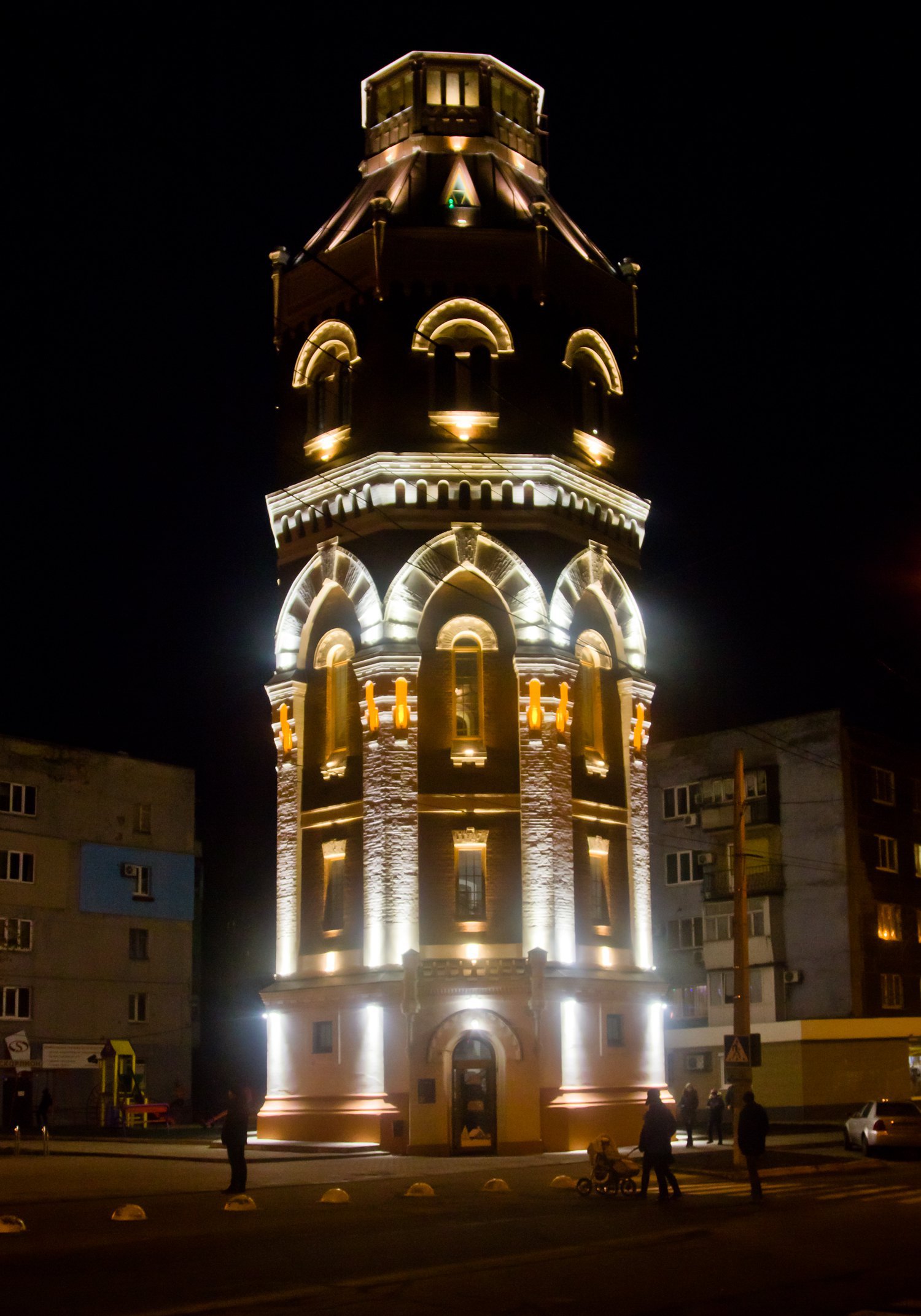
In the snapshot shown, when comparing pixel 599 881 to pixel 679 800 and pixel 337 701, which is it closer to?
pixel 337 701

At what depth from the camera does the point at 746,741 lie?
59688 mm

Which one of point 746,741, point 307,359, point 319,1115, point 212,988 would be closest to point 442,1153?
point 319,1115

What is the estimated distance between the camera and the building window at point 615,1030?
39219mm

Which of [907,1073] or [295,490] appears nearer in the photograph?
[295,490]

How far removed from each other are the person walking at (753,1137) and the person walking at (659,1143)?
1.08 metres

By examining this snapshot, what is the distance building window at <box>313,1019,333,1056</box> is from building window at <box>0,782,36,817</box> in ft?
68.4

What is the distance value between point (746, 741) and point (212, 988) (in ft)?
105

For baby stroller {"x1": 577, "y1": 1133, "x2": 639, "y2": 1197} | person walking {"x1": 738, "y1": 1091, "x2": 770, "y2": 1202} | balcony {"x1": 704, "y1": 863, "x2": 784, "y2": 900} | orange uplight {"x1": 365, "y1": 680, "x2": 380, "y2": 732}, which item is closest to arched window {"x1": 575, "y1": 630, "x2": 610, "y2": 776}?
orange uplight {"x1": 365, "y1": 680, "x2": 380, "y2": 732}

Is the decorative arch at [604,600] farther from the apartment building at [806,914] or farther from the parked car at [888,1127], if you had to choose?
the parked car at [888,1127]

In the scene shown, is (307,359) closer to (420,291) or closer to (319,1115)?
(420,291)

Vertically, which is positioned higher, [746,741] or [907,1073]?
[746,741]

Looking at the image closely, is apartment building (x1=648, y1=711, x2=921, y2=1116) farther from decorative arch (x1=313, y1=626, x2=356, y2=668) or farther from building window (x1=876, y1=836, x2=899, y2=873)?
decorative arch (x1=313, y1=626, x2=356, y2=668)

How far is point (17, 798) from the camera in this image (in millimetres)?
55875

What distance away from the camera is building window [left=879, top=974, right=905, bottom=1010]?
55.4 metres
